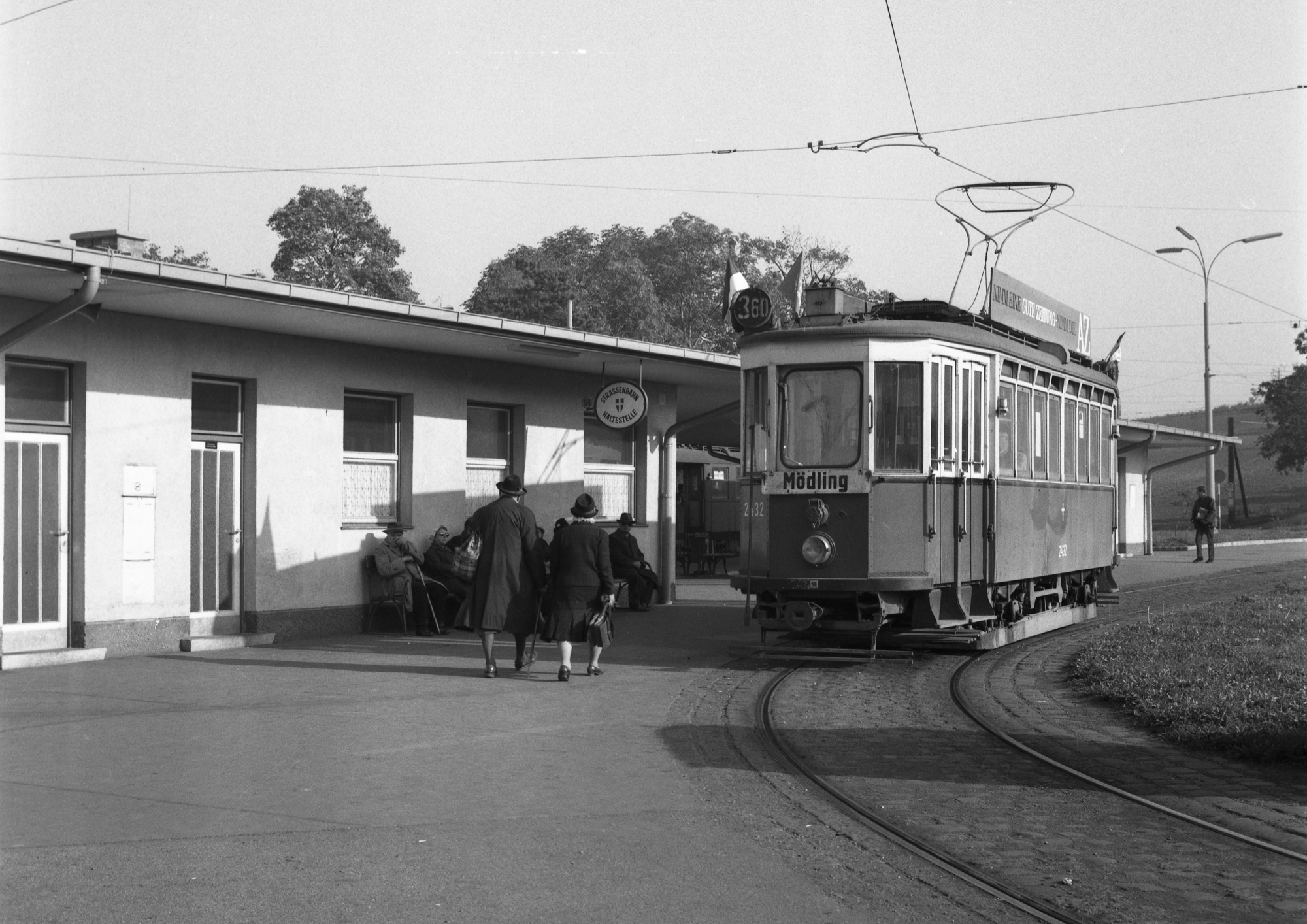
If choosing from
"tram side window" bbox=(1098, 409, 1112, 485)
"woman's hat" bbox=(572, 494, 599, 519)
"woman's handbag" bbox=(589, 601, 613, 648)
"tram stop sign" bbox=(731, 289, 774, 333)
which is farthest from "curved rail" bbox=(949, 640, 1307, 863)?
"tram side window" bbox=(1098, 409, 1112, 485)

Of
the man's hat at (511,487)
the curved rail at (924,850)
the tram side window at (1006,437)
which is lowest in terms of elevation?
the curved rail at (924,850)

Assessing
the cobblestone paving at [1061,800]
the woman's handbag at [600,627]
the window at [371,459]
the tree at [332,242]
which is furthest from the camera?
the tree at [332,242]

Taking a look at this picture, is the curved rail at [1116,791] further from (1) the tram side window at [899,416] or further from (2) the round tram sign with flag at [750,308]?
(2) the round tram sign with flag at [750,308]

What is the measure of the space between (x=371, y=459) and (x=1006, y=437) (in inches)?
296

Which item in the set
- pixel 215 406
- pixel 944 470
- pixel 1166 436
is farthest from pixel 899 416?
pixel 1166 436

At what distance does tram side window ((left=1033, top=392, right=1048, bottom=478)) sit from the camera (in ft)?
54.3

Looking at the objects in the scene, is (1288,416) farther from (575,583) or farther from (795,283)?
(575,583)

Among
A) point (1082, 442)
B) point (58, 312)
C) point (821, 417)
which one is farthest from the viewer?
point (1082, 442)

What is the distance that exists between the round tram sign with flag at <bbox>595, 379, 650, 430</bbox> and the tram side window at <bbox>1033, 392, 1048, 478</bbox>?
514cm

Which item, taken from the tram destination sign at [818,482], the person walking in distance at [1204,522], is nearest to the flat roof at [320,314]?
the tram destination sign at [818,482]

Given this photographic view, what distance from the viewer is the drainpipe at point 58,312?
1230cm

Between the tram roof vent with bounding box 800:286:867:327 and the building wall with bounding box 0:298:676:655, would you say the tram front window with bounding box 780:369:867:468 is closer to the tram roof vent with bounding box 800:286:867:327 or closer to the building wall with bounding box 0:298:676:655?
the tram roof vent with bounding box 800:286:867:327

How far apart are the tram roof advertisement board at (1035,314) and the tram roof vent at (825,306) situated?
2.22 meters

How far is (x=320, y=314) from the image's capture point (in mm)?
14906
